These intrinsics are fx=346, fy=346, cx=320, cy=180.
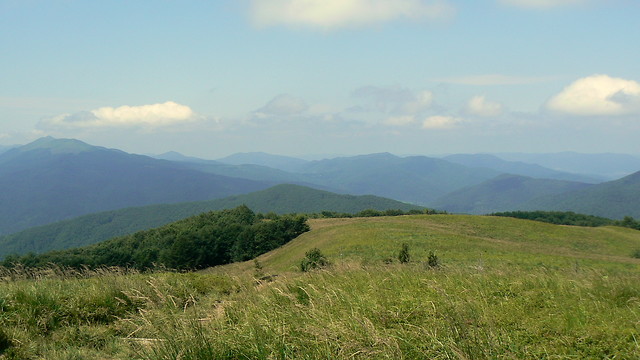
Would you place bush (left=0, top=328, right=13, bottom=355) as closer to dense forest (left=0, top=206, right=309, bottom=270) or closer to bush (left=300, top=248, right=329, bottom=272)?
bush (left=300, top=248, right=329, bottom=272)

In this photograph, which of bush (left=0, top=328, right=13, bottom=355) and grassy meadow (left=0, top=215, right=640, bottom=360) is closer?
grassy meadow (left=0, top=215, right=640, bottom=360)

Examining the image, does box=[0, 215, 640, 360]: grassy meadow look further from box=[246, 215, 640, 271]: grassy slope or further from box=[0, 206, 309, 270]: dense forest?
box=[0, 206, 309, 270]: dense forest

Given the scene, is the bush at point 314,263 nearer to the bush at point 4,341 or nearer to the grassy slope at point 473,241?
the bush at point 4,341

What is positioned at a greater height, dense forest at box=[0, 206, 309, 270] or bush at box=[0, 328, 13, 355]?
bush at box=[0, 328, 13, 355]

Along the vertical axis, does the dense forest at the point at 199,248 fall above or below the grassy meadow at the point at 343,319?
below

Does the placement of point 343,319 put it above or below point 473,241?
above

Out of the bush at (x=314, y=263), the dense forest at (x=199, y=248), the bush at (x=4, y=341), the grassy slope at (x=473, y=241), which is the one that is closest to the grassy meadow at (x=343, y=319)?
the bush at (x=4, y=341)

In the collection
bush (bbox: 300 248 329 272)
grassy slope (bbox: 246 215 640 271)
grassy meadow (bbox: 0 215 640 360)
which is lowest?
grassy slope (bbox: 246 215 640 271)

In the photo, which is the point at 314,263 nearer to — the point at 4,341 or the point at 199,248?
the point at 4,341

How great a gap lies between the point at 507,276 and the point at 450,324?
4614 mm

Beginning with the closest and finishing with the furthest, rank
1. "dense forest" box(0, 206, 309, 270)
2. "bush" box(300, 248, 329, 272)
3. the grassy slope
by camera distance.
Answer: "bush" box(300, 248, 329, 272)
the grassy slope
"dense forest" box(0, 206, 309, 270)

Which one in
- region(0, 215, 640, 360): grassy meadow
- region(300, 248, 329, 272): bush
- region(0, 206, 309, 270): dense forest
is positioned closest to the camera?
region(0, 215, 640, 360): grassy meadow

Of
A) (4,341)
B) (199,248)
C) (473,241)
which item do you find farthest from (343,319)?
(199,248)

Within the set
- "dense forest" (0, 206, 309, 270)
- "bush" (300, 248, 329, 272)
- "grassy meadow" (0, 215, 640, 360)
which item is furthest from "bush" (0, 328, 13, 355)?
"dense forest" (0, 206, 309, 270)
